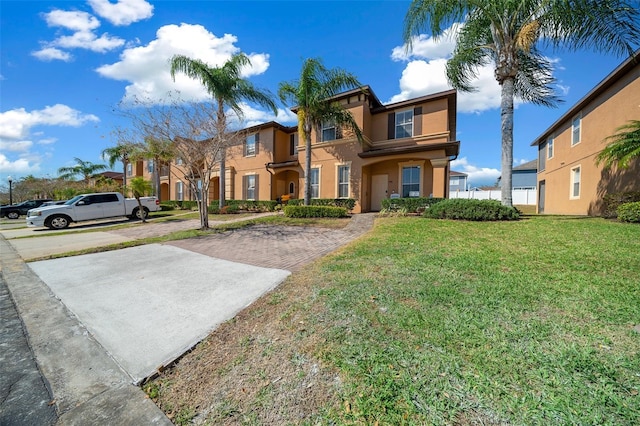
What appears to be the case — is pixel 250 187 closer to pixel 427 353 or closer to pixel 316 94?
pixel 316 94

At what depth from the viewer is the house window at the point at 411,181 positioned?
15.5 metres

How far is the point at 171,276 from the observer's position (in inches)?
201

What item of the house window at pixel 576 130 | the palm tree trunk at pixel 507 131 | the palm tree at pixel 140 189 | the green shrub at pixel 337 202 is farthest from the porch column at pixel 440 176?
the palm tree at pixel 140 189

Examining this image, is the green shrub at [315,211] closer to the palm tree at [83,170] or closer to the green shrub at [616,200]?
the green shrub at [616,200]

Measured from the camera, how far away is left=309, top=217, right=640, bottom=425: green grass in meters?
1.78

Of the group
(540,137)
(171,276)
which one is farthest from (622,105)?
(171,276)

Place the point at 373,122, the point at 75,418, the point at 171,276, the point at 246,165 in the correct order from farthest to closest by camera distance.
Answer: the point at 246,165, the point at 373,122, the point at 171,276, the point at 75,418

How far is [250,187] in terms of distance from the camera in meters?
21.6

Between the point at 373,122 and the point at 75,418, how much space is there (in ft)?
58.4

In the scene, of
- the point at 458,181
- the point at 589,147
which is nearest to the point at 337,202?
the point at 589,147

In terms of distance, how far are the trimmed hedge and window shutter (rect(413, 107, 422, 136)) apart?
4.83m

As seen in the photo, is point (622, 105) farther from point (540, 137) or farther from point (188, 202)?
point (188, 202)

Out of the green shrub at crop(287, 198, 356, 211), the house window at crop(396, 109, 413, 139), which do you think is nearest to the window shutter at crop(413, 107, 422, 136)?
the house window at crop(396, 109, 413, 139)

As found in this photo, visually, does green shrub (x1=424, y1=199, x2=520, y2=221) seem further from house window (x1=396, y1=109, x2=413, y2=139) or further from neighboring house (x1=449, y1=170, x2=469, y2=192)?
neighboring house (x1=449, y1=170, x2=469, y2=192)
